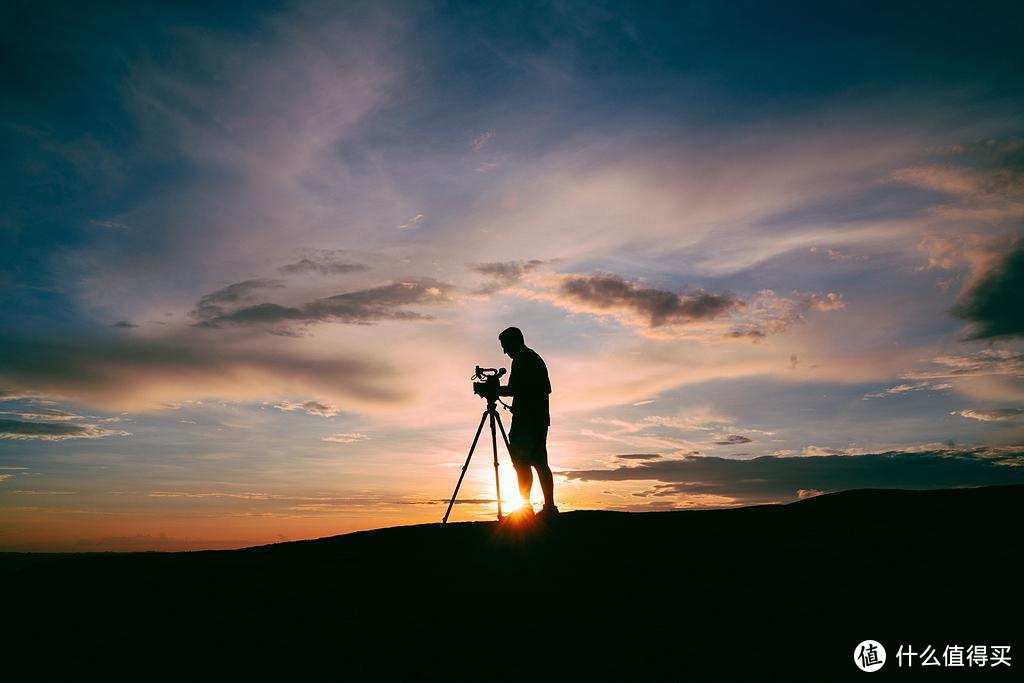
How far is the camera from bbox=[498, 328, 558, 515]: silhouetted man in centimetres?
1129

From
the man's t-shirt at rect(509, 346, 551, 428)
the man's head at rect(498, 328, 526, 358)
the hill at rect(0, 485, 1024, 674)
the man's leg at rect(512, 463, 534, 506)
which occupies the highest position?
the man's head at rect(498, 328, 526, 358)

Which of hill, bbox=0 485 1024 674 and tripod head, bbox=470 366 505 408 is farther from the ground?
tripod head, bbox=470 366 505 408

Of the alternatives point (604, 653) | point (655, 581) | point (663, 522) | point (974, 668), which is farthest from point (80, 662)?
point (974, 668)

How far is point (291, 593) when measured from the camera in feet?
29.8

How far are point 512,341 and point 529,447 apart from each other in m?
2.06

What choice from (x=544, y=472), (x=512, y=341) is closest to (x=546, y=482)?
(x=544, y=472)

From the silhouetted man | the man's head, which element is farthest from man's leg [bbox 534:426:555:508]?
the man's head

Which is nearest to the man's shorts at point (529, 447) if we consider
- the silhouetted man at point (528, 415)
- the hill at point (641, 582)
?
the silhouetted man at point (528, 415)

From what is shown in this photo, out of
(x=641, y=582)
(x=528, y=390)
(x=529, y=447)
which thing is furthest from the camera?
(x=528, y=390)

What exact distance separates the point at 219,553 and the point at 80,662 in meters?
5.19

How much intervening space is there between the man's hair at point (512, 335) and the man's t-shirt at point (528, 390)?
0.23 metres

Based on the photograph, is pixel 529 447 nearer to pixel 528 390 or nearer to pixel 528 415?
pixel 528 415

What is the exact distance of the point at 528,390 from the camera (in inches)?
456

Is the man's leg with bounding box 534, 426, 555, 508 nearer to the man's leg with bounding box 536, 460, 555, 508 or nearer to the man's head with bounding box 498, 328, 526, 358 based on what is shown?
the man's leg with bounding box 536, 460, 555, 508
